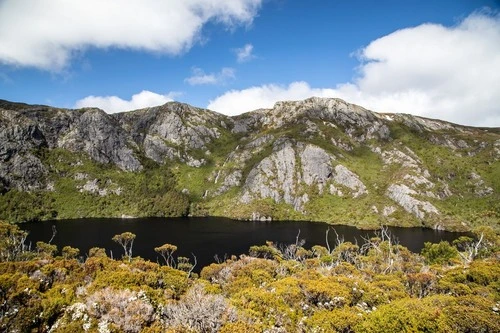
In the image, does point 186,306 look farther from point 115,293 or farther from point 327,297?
point 327,297

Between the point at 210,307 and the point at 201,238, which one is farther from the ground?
the point at 210,307

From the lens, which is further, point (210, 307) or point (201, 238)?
point (201, 238)

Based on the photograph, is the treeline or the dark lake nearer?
the treeline

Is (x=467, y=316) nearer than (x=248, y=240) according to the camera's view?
Yes

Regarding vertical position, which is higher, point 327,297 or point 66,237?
point 327,297

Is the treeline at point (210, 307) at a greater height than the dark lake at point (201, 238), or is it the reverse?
the treeline at point (210, 307)

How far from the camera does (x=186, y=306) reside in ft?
112

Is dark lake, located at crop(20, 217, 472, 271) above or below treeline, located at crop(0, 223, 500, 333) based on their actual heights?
below

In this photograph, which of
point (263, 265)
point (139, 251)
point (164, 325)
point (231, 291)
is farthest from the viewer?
point (139, 251)

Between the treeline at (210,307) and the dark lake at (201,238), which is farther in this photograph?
the dark lake at (201,238)

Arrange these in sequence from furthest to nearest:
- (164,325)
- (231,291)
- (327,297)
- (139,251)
Answer: 1. (139,251)
2. (231,291)
3. (327,297)
4. (164,325)

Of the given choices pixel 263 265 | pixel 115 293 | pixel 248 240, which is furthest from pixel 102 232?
pixel 115 293

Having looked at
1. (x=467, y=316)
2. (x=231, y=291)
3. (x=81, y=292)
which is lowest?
(x=231, y=291)

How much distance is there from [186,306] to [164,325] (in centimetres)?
284
